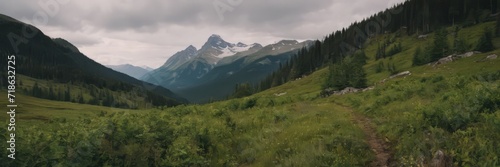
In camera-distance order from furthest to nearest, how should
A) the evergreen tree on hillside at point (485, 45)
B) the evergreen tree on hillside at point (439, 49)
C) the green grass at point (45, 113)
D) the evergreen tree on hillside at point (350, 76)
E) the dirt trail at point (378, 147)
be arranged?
the evergreen tree on hillside at point (439, 49)
the evergreen tree on hillside at point (485, 45)
the evergreen tree on hillside at point (350, 76)
the green grass at point (45, 113)
the dirt trail at point (378, 147)

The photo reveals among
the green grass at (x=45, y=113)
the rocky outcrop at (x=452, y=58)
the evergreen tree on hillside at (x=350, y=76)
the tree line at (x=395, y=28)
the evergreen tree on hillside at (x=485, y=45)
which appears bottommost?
the green grass at (x=45, y=113)

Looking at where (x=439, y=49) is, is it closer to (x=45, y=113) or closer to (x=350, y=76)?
(x=350, y=76)

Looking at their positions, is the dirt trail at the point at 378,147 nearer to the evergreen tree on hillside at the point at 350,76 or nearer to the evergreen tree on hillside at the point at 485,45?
the evergreen tree on hillside at the point at 350,76

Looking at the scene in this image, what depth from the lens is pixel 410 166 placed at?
877 cm

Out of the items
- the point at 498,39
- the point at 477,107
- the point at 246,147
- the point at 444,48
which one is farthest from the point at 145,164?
the point at 498,39

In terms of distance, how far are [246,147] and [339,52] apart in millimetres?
157068

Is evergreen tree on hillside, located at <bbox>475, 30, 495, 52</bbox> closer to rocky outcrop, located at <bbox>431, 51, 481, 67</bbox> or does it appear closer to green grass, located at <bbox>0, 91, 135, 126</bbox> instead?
rocky outcrop, located at <bbox>431, 51, 481, 67</bbox>

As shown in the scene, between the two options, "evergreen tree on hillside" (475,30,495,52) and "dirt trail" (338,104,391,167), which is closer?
"dirt trail" (338,104,391,167)

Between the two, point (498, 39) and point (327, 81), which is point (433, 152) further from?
point (498, 39)

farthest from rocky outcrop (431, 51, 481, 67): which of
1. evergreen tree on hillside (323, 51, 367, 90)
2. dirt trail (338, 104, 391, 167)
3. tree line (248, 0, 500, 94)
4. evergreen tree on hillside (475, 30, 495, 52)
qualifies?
dirt trail (338, 104, 391, 167)

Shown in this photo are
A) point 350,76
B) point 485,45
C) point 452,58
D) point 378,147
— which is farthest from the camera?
point 452,58

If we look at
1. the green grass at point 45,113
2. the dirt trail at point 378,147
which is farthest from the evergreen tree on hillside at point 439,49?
the dirt trail at point 378,147

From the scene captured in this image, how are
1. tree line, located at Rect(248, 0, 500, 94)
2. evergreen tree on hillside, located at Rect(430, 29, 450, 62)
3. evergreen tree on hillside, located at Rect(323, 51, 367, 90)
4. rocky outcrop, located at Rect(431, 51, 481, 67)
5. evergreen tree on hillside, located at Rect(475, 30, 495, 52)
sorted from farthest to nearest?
tree line, located at Rect(248, 0, 500, 94) → evergreen tree on hillside, located at Rect(430, 29, 450, 62) → evergreen tree on hillside, located at Rect(475, 30, 495, 52) → rocky outcrop, located at Rect(431, 51, 481, 67) → evergreen tree on hillside, located at Rect(323, 51, 367, 90)

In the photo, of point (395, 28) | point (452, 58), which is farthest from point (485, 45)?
point (395, 28)
